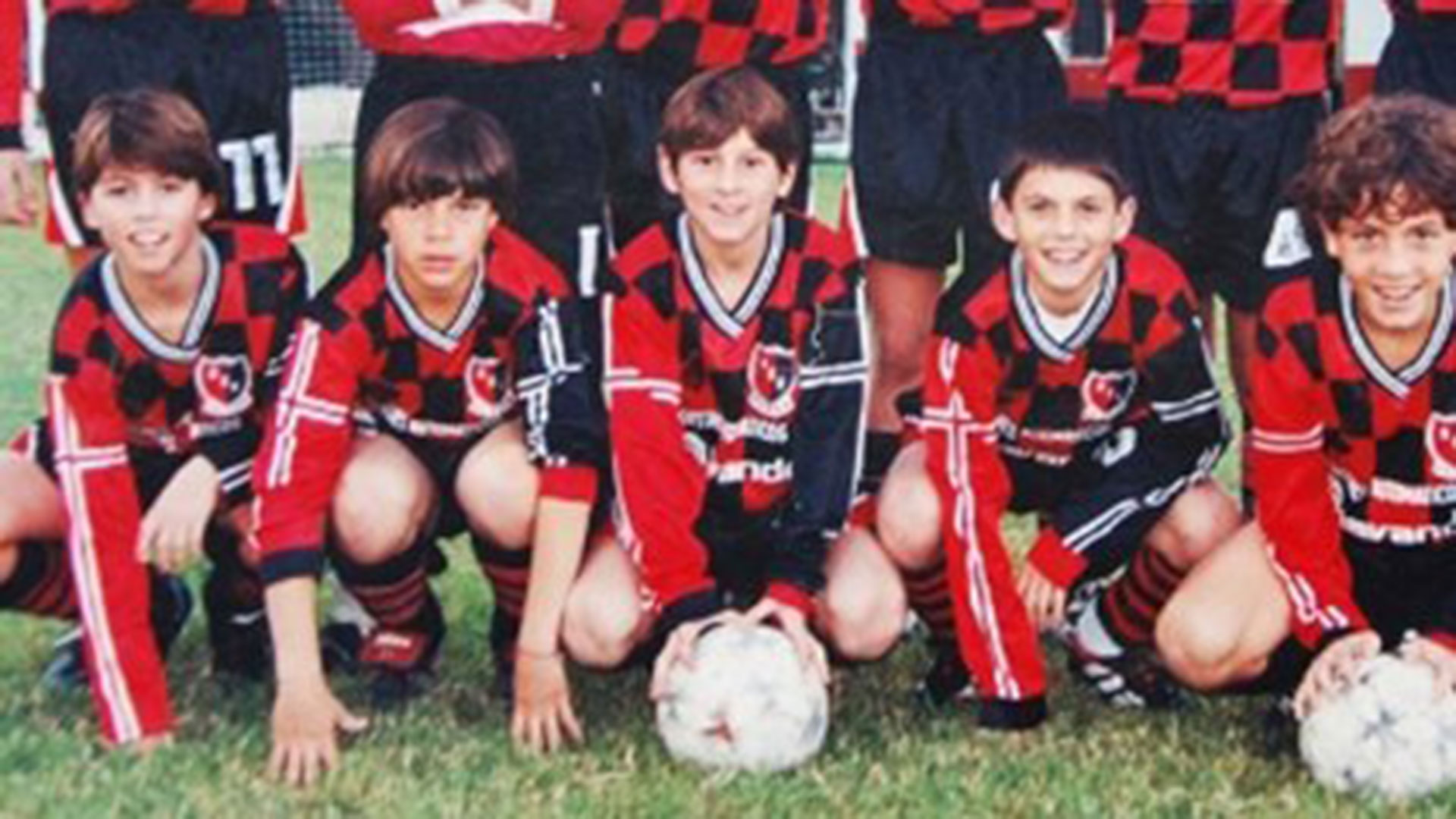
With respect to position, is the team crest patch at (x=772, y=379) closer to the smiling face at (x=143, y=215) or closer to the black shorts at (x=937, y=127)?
the black shorts at (x=937, y=127)

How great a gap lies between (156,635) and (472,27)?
117cm

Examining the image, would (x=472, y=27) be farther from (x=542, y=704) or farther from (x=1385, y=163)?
(x=1385, y=163)

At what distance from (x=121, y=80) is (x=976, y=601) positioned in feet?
5.54

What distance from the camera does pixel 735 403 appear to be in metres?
3.27

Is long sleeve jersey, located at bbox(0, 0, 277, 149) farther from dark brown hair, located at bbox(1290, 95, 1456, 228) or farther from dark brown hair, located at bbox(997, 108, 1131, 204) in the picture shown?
dark brown hair, located at bbox(1290, 95, 1456, 228)

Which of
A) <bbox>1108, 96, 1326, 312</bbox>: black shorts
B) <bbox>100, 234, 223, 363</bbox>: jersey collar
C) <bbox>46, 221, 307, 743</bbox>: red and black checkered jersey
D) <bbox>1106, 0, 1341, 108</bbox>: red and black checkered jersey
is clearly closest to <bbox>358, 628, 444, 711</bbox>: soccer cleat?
<bbox>46, 221, 307, 743</bbox>: red and black checkered jersey

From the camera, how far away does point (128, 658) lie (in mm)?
2990

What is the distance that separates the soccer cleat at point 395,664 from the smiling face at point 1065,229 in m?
1.14

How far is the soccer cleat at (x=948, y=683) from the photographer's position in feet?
10.7

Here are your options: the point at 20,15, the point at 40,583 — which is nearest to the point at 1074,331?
the point at 40,583

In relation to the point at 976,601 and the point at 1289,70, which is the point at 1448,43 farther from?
the point at 976,601

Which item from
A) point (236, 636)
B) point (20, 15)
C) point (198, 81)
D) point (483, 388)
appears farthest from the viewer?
point (20, 15)

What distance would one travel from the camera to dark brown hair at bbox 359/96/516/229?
10.2 ft

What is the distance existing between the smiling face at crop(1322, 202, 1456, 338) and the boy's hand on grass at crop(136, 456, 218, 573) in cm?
174
